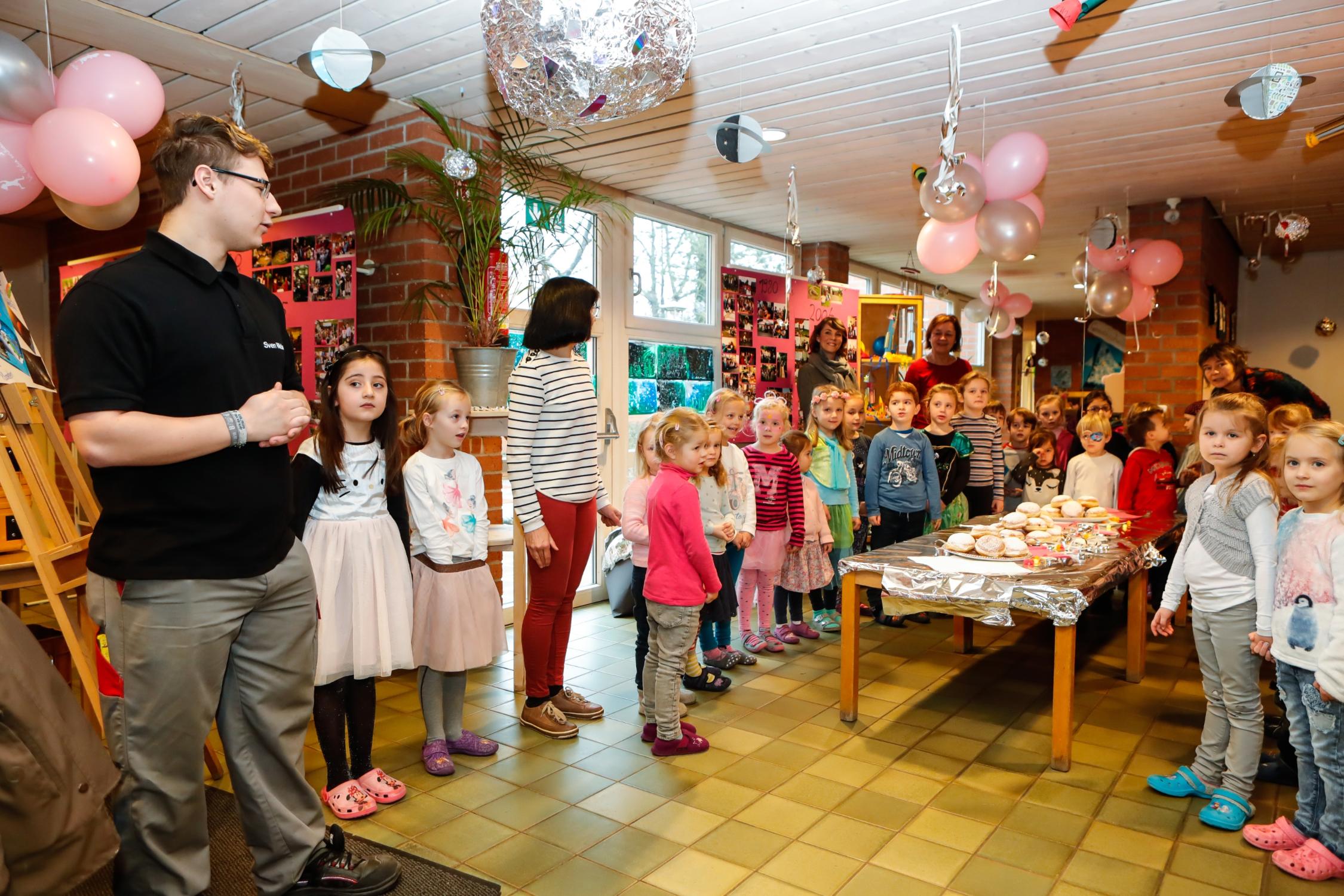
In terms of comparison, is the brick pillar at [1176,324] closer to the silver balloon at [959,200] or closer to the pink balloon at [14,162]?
the silver balloon at [959,200]

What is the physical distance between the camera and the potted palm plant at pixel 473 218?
381cm

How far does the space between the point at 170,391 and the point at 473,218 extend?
2.41m

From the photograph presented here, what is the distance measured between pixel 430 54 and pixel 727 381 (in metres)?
3.29

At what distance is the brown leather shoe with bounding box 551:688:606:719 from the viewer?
3.30m

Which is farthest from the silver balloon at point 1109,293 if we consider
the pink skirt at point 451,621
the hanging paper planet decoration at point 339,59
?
the hanging paper planet decoration at point 339,59

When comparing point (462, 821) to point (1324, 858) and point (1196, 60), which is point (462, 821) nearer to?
point (1324, 858)

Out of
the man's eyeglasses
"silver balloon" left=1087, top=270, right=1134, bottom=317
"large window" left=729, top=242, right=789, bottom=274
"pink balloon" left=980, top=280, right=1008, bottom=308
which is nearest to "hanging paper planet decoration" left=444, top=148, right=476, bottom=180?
the man's eyeglasses

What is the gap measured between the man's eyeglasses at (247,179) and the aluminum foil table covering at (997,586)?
7.48ft

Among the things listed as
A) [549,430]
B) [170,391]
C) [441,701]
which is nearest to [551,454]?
[549,430]

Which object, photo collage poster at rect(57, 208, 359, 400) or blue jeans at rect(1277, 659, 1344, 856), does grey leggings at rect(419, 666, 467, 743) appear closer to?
photo collage poster at rect(57, 208, 359, 400)

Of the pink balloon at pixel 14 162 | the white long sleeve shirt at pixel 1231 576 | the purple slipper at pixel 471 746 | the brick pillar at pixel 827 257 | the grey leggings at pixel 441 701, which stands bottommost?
the purple slipper at pixel 471 746

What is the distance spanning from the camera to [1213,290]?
6.29 m

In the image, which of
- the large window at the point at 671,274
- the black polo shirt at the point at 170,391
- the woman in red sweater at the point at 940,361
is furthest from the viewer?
the woman in red sweater at the point at 940,361

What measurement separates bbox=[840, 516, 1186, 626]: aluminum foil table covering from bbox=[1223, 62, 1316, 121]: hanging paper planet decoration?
65.9 inches
